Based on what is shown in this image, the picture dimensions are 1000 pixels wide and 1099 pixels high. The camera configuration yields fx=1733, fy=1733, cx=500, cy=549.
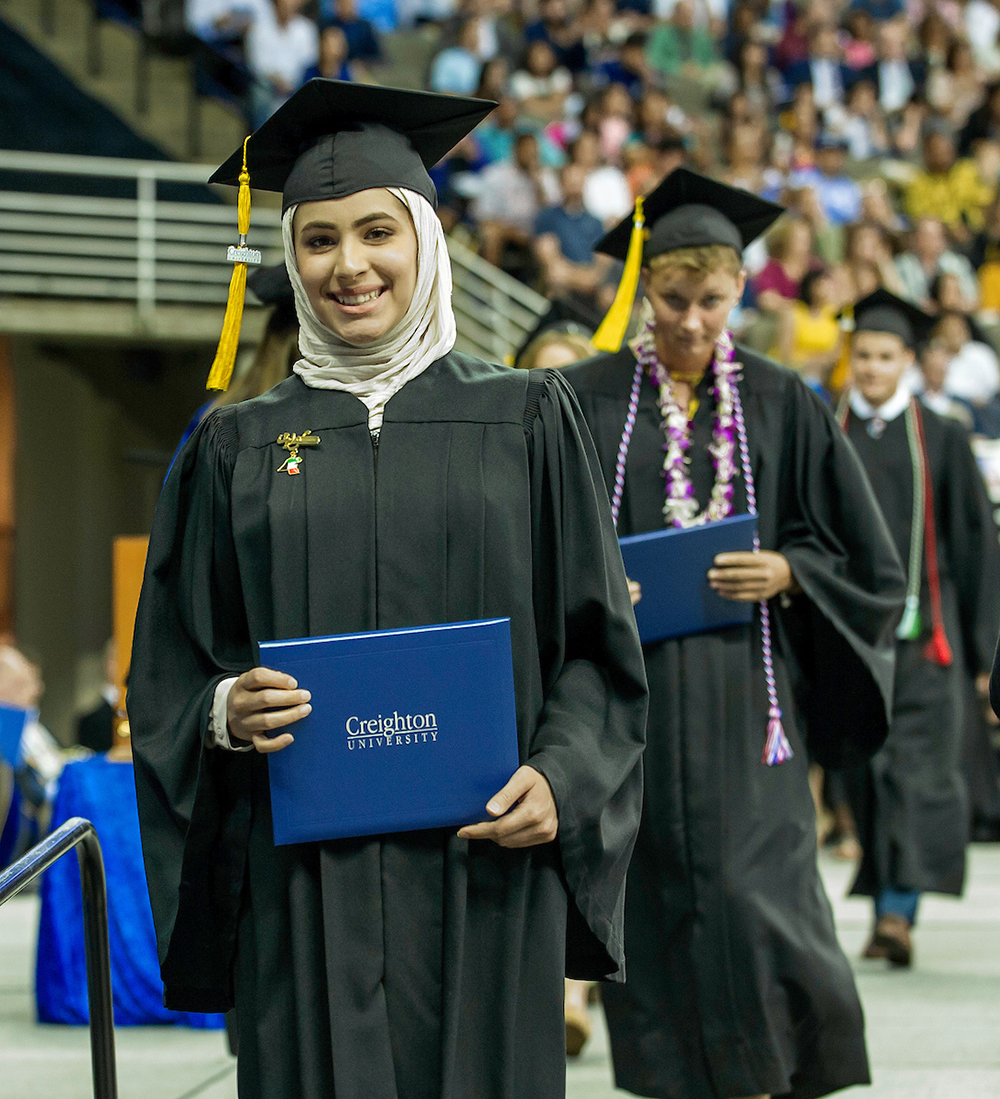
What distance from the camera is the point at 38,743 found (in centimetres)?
865

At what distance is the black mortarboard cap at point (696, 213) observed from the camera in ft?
13.1

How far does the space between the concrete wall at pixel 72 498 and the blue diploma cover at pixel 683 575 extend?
10301mm

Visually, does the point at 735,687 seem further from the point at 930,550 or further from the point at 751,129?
the point at 751,129

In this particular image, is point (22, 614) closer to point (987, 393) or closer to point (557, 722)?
point (987, 393)

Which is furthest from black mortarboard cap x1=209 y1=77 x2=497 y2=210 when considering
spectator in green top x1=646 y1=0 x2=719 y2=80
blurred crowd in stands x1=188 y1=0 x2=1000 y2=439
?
spectator in green top x1=646 y1=0 x2=719 y2=80

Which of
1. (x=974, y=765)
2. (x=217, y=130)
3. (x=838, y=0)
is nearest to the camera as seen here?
(x=974, y=765)

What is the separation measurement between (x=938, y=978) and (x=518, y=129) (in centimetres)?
896

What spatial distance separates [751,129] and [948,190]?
2289 millimetres

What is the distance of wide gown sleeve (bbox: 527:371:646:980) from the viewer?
7.72ft

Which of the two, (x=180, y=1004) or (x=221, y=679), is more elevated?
(x=221, y=679)

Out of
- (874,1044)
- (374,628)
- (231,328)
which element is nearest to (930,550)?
(874,1044)

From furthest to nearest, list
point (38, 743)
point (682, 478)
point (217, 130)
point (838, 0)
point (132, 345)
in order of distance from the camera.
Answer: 1. point (838, 0)
2. point (217, 130)
3. point (132, 345)
4. point (38, 743)
5. point (682, 478)

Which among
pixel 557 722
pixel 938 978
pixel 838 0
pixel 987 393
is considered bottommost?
pixel 938 978

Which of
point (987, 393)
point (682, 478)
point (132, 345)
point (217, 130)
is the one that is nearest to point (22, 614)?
point (132, 345)
